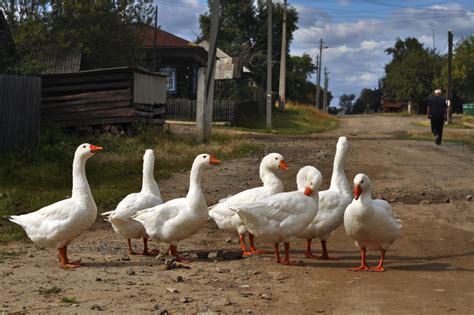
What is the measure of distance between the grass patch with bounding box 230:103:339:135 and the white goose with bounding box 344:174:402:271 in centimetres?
2901

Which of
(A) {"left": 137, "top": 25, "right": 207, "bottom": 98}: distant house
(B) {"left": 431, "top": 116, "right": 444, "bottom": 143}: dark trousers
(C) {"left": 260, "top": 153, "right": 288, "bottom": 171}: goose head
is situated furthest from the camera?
(A) {"left": 137, "top": 25, "right": 207, "bottom": 98}: distant house

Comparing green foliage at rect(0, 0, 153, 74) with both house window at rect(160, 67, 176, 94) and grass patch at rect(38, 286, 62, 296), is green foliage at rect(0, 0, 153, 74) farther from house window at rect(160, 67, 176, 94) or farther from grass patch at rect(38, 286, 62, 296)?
grass patch at rect(38, 286, 62, 296)

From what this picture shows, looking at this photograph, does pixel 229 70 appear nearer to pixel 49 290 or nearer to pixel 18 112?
pixel 18 112

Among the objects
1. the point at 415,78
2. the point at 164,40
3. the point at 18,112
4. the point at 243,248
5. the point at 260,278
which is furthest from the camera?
the point at 415,78

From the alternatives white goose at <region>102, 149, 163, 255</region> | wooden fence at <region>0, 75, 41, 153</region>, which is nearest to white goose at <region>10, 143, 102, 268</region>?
white goose at <region>102, 149, 163, 255</region>

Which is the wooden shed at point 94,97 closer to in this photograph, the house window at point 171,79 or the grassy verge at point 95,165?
the grassy verge at point 95,165

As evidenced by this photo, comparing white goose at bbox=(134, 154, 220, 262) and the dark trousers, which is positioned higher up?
the dark trousers

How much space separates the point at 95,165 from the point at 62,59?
65.0 feet

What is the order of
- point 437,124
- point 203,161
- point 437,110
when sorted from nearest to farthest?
point 203,161, point 437,110, point 437,124

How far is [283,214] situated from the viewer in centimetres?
903

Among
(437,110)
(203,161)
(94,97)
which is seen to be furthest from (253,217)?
(437,110)

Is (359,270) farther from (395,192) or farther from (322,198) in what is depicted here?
(395,192)

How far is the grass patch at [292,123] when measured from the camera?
41.5m

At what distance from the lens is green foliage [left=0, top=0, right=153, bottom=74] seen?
1387 inches
